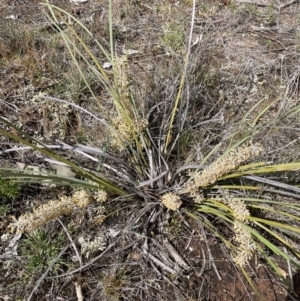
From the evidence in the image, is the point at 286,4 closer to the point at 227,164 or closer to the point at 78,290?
the point at 227,164

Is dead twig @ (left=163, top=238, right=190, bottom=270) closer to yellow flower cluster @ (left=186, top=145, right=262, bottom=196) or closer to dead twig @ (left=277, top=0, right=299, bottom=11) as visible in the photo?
yellow flower cluster @ (left=186, top=145, right=262, bottom=196)

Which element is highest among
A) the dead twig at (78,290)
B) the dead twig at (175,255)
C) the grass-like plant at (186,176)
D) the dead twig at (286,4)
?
the dead twig at (286,4)

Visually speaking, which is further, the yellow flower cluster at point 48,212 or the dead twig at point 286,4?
the dead twig at point 286,4

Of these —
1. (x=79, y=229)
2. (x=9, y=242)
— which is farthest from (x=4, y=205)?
(x=79, y=229)

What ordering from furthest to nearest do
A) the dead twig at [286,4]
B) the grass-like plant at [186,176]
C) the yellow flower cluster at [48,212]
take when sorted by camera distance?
the dead twig at [286,4]
the grass-like plant at [186,176]
the yellow flower cluster at [48,212]

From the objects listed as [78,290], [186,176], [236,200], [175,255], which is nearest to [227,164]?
[236,200]

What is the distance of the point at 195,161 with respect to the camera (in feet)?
6.12

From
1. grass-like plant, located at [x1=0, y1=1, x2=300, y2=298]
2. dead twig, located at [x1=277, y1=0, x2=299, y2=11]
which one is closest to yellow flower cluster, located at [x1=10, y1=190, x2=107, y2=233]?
grass-like plant, located at [x1=0, y1=1, x2=300, y2=298]

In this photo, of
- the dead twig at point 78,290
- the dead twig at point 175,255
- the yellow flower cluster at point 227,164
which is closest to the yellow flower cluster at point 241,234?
the yellow flower cluster at point 227,164

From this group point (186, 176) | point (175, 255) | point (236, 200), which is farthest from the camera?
point (186, 176)

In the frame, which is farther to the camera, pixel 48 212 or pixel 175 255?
pixel 175 255

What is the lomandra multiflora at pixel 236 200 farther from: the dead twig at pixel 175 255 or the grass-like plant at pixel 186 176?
the dead twig at pixel 175 255

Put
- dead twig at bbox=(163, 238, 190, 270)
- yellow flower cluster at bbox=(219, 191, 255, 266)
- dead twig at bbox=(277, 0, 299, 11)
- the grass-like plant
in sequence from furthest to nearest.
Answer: dead twig at bbox=(277, 0, 299, 11) → dead twig at bbox=(163, 238, 190, 270) → the grass-like plant → yellow flower cluster at bbox=(219, 191, 255, 266)

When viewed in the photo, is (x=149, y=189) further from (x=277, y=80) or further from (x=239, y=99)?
(x=277, y=80)
